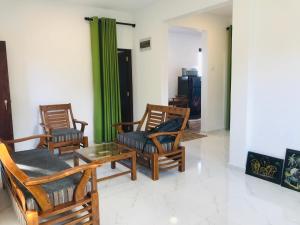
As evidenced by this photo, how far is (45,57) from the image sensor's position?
4453 millimetres

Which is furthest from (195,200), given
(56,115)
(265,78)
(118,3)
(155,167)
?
(118,3)

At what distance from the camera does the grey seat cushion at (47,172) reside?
1.88 m

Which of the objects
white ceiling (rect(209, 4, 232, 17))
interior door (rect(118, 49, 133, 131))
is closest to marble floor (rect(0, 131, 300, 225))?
interior door (rect(118, 49, 133, 131))

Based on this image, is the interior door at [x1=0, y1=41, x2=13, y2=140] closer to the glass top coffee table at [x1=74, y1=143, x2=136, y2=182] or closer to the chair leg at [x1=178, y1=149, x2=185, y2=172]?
the glass top coffee table at [x1=74, y1=143, x2=136, y2=182]

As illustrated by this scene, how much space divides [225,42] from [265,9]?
9.65 feet

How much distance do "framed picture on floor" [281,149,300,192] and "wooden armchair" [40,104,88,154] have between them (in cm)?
294

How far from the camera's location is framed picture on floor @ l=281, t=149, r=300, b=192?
2789 millimetres

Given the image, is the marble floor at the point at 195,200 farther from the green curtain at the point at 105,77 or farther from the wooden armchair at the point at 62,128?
the green curtain at the point at 105,77

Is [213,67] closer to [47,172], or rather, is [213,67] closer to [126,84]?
[126,84]

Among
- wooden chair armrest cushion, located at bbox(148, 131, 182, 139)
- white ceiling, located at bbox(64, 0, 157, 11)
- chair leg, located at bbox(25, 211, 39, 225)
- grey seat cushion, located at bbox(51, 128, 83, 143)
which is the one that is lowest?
chair leg, located at bbox(25, 211, 39, 225)

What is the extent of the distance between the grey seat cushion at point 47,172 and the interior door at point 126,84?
2.81 metres

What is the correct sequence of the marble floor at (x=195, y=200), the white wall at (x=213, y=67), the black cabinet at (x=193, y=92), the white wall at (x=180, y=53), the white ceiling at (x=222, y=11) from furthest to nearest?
the white wall at (x=180, y=53) < the black cabinet at (x=193, y=92) < the white wall at (x=213, y=67) < the white ceiling at (x=222, y=11) < the marble floor at (x=195, y=200)

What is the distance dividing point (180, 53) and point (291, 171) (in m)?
6.05

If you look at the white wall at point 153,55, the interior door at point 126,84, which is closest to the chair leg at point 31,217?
the white wall at point 153,55
